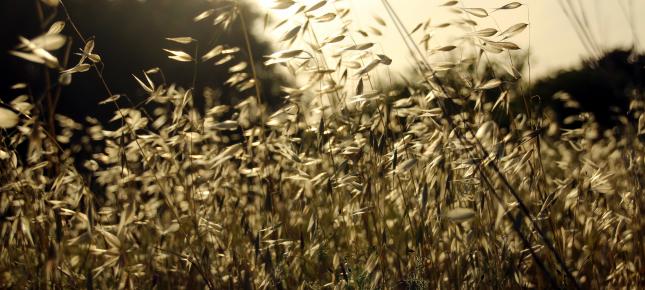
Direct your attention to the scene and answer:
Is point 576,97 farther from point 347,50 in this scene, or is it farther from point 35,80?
point 347,50

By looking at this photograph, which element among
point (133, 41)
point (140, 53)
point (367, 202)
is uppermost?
point (367, 202)

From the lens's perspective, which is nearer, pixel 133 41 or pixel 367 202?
pixel 367 202

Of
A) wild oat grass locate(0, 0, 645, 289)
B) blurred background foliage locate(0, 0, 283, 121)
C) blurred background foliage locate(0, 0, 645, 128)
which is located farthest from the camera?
blurred background foliage locate(0, 0, 283, 121)

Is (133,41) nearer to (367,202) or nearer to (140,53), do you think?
(140,53)

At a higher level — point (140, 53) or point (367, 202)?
point (367, 202)

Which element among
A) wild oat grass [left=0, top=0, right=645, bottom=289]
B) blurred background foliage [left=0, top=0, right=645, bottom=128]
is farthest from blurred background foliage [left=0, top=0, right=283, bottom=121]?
wild oat grass [left=0, top=0, right=645, bottom=289]

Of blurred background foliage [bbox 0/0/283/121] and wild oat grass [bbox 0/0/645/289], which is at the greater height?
wild oat grass [bbox 0/0/645/289]

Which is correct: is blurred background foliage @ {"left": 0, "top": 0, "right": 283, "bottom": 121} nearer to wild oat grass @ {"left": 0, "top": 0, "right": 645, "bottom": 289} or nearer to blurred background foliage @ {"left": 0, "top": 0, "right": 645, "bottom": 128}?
blurred background foliage @ {"left": 0, "top": 0, "right": 645, "bottom": 128}

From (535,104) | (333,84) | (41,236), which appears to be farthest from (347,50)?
(41,236)

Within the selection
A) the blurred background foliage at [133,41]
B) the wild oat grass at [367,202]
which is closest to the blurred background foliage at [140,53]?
the blurred background foliage at [133,41]

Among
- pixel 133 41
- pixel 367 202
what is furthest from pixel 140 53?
pixel 367 202

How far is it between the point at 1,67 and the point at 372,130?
36.3ft

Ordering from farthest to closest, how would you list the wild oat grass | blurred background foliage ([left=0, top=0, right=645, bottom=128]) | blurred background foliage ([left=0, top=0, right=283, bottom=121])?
blurred background foliage ([left=0, top=0, right=283, bottom=121]) < blurred background foliage ([left=0, top=0, right=645, bottom=128]) < the wild oat grass

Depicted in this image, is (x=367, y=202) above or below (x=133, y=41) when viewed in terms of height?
above
